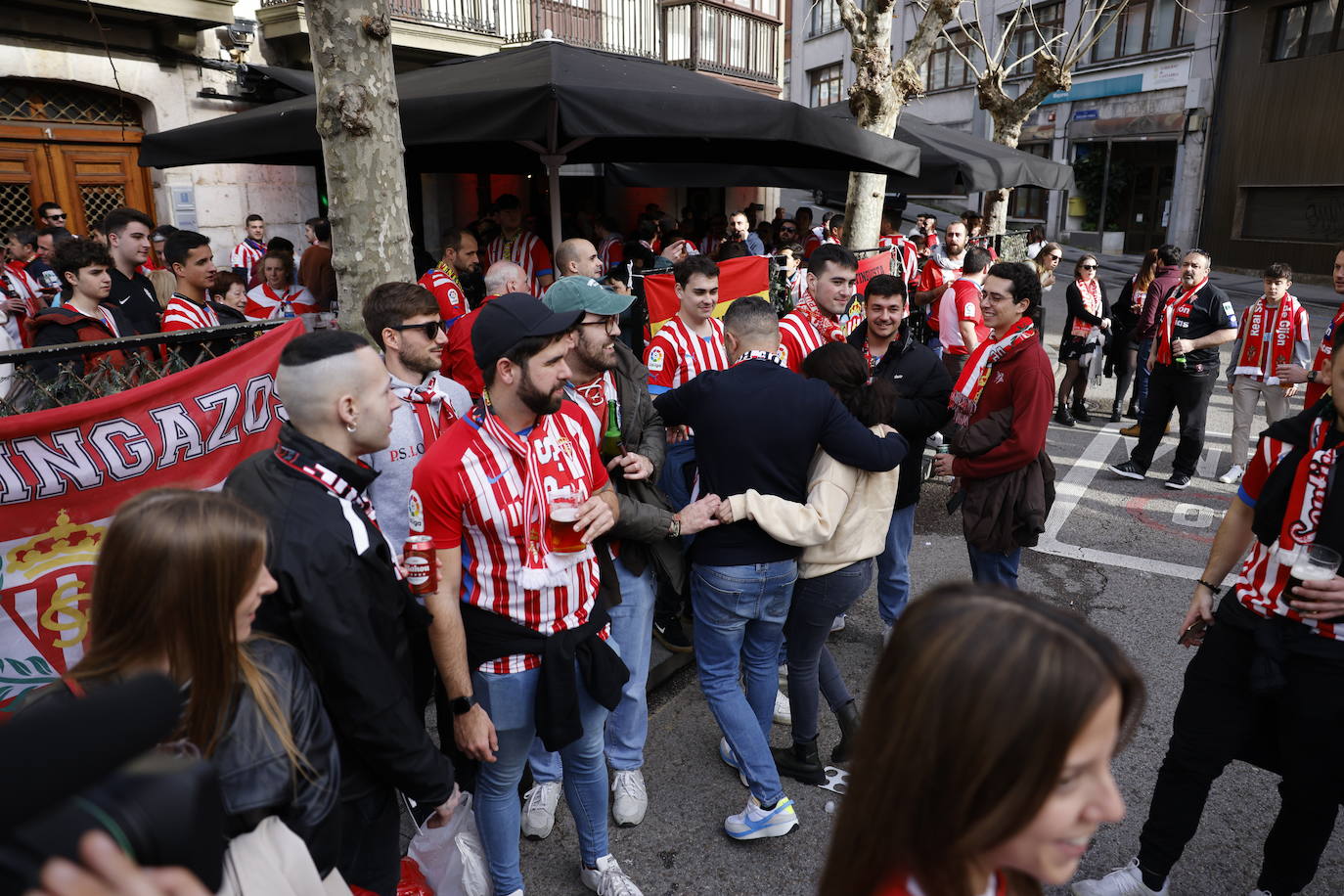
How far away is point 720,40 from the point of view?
61.7 ft

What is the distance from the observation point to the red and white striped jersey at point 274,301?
24.1 feet

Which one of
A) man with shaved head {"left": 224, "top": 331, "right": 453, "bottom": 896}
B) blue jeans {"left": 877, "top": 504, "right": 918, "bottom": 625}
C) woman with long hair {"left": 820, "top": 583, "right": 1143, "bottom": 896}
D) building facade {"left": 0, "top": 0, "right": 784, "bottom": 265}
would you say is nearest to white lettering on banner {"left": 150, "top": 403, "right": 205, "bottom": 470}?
man with shaved head {"left": 224, "top": 331, "right": 453, "bottom": 896}

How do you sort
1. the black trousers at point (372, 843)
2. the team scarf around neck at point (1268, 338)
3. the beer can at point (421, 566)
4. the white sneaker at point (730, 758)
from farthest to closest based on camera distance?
the team scarf around neck at point (1268, 338), the white sneaker at point (730, 758), the beer can at point (421, 566), the black trousers at point (372, 843)

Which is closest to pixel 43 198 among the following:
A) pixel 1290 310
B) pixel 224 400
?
pixel 224 400

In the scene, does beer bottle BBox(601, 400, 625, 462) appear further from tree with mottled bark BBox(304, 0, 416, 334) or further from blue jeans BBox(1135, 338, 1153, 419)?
blue jeans BBox(1135, 338, 1153, 419)

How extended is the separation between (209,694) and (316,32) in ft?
11.1

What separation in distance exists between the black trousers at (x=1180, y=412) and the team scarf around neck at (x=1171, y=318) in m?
0.12

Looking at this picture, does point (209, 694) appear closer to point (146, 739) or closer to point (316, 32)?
point (146, 739)

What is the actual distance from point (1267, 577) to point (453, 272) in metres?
5.81

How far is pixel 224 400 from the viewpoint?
10.8ft

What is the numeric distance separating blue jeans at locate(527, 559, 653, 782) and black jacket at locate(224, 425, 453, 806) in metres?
1.06

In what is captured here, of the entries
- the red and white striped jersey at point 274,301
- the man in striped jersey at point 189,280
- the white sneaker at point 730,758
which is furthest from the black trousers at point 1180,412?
the red and white striped jersey at point 274,301

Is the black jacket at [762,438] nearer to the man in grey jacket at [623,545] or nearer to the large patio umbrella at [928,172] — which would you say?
the man in grey jacket at [623,545]

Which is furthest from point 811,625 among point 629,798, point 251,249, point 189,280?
point 251,249
